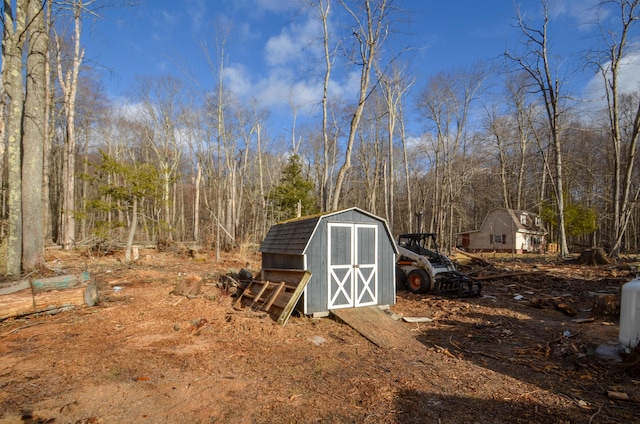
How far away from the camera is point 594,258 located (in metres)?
17.5

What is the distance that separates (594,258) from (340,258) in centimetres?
1574

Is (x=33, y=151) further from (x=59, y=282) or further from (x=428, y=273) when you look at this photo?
(x=428, y=273)

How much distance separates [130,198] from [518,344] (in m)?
15.5

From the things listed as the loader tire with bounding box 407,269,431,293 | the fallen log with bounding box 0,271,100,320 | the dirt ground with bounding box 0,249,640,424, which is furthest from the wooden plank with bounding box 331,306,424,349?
the fallen log with bounding box 0,271,100,320

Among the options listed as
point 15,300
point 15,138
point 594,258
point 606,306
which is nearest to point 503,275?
point 606,306

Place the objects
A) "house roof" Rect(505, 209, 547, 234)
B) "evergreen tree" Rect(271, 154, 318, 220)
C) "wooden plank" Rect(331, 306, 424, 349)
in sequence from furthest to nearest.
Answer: "house roof" Rect(505, 209, 547, 234) < "evergreen tree" Rect(271, 154, 318, 220) < "wooden plank" Rect(331, 306, 424, 349)

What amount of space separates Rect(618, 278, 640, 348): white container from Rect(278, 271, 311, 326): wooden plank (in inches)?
225

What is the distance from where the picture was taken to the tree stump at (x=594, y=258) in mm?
17312

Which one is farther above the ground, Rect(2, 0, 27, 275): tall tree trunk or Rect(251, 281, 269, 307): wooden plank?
Rect(2, 0, 27, 275): tall tree trunk

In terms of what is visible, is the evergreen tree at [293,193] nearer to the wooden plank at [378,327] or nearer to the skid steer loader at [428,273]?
the skid steer loader at [428,273]

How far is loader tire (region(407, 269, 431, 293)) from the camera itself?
38.5ft

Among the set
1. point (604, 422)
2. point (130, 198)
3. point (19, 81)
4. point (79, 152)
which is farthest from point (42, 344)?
point (79, 152)

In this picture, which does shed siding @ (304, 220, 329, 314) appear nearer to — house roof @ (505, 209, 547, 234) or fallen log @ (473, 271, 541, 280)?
fallen log @ (473, 271, 541, 280)

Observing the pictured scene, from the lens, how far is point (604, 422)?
12.5 ft
